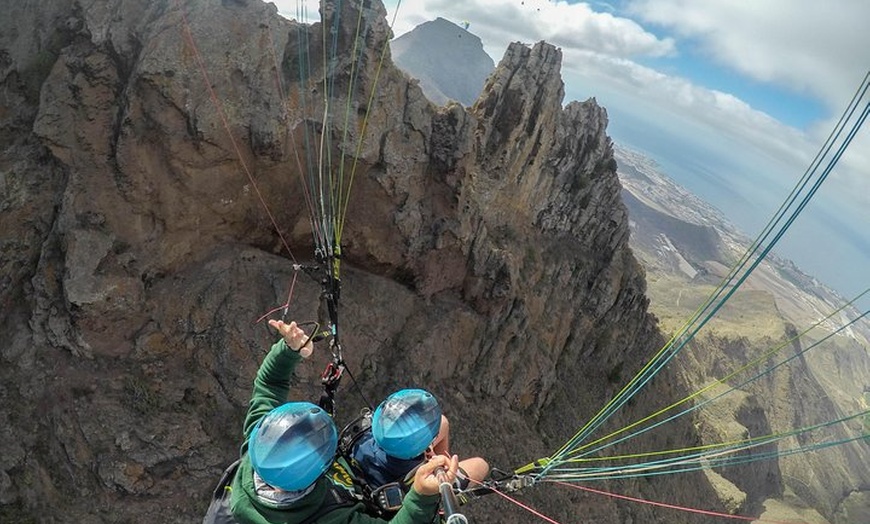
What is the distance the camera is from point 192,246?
1975 cm

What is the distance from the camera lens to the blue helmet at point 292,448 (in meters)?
4.34

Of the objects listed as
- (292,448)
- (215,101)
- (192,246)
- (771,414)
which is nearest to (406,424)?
(292,448)

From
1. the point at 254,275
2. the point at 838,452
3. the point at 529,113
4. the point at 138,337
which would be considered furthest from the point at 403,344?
the point at 838,452

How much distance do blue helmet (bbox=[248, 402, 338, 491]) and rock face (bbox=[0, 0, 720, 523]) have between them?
50.3ft

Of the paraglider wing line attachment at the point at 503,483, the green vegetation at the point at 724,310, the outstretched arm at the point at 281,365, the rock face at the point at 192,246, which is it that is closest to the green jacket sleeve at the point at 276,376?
the outstretched arm at the point at 281,365

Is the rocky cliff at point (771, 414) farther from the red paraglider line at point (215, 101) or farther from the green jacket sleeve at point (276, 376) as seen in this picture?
the green jacket sleeve at point (276, 376)

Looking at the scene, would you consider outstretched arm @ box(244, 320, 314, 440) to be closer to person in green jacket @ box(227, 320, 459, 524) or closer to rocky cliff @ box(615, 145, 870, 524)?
person in green jacket @ box(227, 320, 459, 524)

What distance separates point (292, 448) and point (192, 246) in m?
17.6

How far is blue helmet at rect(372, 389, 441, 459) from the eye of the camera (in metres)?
5.52

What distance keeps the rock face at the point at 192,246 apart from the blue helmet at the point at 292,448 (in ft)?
50.3

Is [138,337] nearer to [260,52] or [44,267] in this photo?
[44,267]

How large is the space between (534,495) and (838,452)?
147m

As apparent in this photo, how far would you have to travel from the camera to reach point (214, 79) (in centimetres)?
1786

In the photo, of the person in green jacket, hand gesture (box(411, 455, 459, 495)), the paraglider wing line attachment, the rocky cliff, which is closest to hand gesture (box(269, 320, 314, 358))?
the person in green jacket
